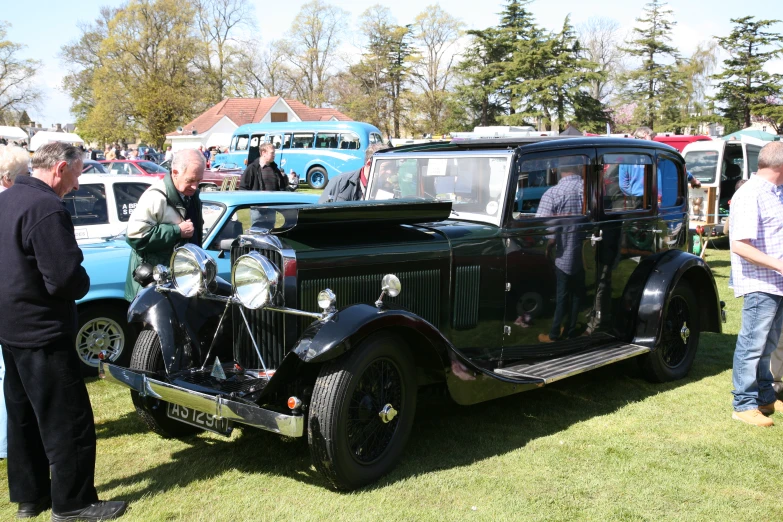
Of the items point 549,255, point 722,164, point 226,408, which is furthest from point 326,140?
point 226,408

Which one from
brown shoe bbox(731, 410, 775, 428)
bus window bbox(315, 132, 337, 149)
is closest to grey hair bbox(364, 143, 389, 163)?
brown shoe bbox(731, 410, 775, 428)

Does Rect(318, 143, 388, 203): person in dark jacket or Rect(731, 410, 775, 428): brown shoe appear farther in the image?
Rect(318, 143, 388, 203): person in dark jacket

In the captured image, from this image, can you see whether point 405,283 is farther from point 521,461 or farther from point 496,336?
point 521,461

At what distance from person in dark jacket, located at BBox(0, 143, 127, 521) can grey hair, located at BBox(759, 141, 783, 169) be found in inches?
167

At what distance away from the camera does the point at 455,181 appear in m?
4.92

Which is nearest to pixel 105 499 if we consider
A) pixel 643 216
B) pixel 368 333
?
pixel 368 333

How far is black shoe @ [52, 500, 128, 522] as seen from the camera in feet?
10.8

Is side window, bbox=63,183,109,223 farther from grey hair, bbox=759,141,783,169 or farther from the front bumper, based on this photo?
grey hair, bbox=759,141,783,169

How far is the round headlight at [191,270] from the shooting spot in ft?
13.2

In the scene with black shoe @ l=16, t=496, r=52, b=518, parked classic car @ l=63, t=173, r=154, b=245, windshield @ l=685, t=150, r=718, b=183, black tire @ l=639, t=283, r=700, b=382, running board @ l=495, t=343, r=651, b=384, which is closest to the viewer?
black shoe @ l=16, t=496, r=52, b=518

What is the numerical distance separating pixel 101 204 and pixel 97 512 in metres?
5.66

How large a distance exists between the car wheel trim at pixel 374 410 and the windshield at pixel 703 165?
1350cm

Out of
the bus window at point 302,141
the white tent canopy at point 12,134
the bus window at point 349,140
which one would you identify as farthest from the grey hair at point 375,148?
the white tent canopy at point 12,134

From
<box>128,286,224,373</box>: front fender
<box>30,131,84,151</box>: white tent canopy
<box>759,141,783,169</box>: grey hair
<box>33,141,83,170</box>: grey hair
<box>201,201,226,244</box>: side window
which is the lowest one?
<box>128,286,224,373</box>: front fender
